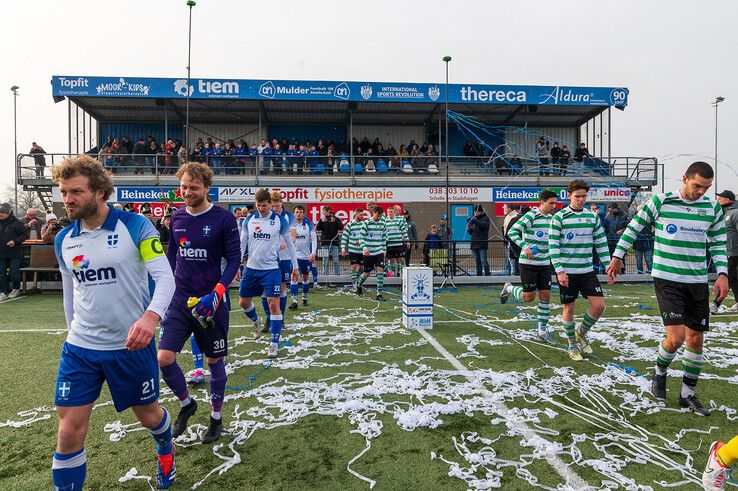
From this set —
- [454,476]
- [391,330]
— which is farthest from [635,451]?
[391,330]

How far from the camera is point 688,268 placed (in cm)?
431

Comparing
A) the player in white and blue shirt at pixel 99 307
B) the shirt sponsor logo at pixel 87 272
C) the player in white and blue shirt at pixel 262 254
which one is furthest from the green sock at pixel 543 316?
the shirt sponsor logo at pixel 87 272

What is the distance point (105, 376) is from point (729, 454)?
3.79 meters

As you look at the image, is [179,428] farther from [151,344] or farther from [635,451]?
[635,451]

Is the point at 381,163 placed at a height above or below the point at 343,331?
above

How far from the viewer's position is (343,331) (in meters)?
7.53

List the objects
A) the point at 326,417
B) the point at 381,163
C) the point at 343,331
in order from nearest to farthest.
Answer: the point at 326,417
the point at 343,331
the point at 381,163

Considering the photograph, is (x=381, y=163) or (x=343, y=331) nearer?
(x=343, y=331)

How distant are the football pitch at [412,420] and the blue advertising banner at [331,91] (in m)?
18.4

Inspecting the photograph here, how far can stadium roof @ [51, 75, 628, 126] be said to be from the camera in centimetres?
2264

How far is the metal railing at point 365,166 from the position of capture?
866 inches

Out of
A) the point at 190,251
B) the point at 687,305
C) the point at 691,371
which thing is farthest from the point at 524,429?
the point at 190,251

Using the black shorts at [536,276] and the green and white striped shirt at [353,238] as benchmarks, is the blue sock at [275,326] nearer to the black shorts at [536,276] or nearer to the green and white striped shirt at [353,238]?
the black shorts at [536,276]

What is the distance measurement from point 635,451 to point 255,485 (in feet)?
9.13
